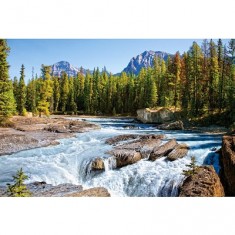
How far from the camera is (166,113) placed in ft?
50.5

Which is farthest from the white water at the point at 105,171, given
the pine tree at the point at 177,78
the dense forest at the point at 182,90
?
the pine tree at the point at 177,78

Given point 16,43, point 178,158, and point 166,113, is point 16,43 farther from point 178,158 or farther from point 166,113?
point 166,113

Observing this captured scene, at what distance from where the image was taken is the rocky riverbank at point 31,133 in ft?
32.6

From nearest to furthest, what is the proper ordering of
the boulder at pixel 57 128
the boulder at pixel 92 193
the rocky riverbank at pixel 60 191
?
the boulder at pixel 92 193 → the rocky riverbank at pixel 60 191 → the boulder at pixel 57 128

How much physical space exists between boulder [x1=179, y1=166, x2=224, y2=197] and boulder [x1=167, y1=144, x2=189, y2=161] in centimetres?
180

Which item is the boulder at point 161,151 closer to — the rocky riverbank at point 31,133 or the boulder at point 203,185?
the boulder at point 203,185

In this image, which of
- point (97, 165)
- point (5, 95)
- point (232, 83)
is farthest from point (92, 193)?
point (232, 83)

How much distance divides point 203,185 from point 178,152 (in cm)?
278

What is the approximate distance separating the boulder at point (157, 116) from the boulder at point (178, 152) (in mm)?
5343

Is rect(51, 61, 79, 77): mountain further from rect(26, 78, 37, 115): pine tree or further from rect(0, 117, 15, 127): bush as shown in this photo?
rect(0, 117, 15, 127): bush

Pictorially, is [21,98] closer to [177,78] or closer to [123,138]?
[123,138]

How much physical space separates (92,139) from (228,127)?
5.15 m
